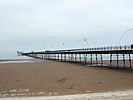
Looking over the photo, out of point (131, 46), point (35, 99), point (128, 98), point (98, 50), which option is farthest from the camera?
point (98, 50)

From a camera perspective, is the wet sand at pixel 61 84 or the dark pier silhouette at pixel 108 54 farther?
the dark pier silhouette at pixel 108 54

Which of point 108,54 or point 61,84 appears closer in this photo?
point 61,84

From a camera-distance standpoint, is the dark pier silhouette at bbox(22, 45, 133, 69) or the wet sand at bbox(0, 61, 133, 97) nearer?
the wet sand at bbox(0, 61, 133, 97)

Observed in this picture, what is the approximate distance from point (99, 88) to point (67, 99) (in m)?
5.84

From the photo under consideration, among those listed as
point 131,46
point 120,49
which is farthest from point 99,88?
point 120,49

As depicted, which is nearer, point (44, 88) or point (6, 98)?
point (6, 98)

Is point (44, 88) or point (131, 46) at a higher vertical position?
point (131, 46)

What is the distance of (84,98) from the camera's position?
1503 cm

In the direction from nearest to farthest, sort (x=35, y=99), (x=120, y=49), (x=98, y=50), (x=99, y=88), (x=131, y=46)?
(x=35, y=99) → (x=99, y=88) → (x=131, y=46) → (x=120, y=49) → (x=98, y=50)

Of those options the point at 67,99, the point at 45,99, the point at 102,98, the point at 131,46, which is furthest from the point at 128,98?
the point at 131,46

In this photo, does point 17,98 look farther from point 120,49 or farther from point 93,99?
point 120,49

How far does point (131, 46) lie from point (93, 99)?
22712 mm

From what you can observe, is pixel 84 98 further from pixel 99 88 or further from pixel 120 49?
pixel 120 49

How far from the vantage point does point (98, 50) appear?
5047cm
